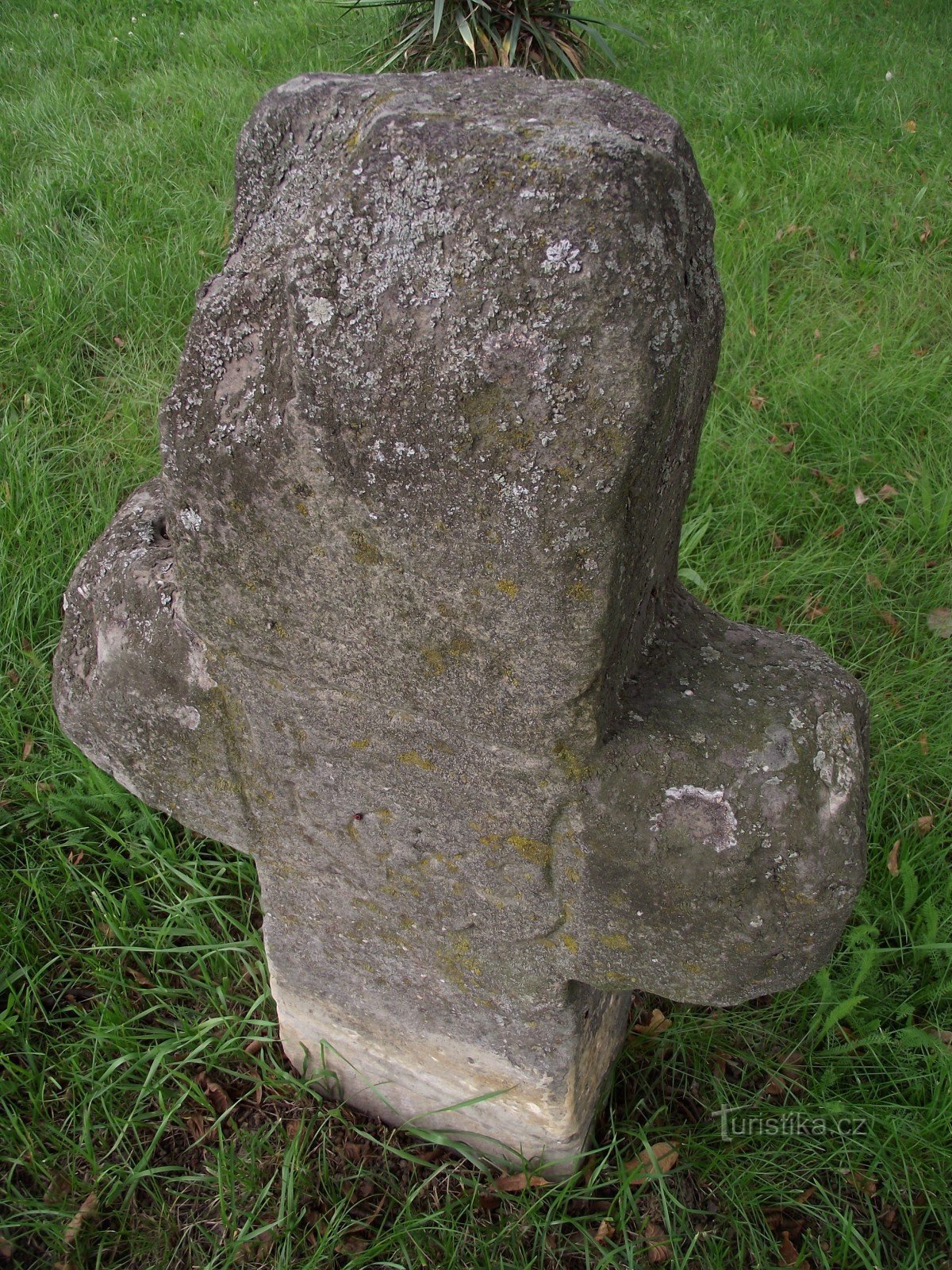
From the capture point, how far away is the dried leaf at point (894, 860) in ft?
7.74

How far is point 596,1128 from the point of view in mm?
2023

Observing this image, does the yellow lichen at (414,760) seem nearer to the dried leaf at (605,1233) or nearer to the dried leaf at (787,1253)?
the dried leaf at (605,1233)

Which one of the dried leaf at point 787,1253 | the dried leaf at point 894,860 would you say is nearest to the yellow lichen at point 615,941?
the dried leaf at point 787,1253

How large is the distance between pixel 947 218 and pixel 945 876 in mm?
3295

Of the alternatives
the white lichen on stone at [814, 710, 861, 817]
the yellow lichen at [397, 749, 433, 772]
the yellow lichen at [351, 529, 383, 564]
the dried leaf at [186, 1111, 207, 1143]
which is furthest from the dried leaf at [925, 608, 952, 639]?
the dried leaf at [186, 1111, 207, 1143]

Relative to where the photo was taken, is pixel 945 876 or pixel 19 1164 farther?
pixel 945 876

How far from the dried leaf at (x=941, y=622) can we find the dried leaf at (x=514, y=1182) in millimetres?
1921

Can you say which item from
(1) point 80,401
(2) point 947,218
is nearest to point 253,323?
(1) point 80,401

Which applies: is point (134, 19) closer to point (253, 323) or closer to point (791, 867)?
point (253, 323)

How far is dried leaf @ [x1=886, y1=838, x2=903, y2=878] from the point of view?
7.74ft

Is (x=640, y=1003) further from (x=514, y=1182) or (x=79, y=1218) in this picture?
(x=79, y=1218)

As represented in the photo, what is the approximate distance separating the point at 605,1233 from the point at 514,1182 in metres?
0.19

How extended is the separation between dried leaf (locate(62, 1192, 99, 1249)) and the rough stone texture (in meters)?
0.73

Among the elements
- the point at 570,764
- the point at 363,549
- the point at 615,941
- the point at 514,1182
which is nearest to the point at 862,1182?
the point at 514,1182
